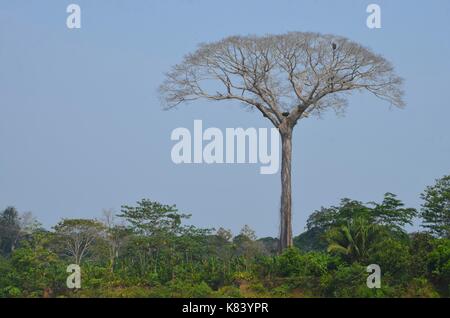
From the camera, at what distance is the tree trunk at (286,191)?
59.3 ft

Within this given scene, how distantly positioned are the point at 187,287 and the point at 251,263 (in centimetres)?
193

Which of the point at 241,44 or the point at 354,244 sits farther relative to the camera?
the point at 241,44

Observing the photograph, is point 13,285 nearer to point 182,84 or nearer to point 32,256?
point 32,256

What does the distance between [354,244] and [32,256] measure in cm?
797

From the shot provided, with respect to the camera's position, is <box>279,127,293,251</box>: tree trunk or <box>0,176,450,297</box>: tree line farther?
<box>279,127,293,251</box>: tree trunk

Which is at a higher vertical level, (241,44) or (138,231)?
(241,44)

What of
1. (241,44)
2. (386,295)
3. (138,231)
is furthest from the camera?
(138,231)

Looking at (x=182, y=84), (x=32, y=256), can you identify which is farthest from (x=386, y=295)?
(x=32, y=256)

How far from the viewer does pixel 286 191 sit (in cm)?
1819

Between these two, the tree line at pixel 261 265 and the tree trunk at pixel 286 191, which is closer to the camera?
the tree line at pixel 261 265

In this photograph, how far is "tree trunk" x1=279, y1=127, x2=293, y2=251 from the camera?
59.3 feet
